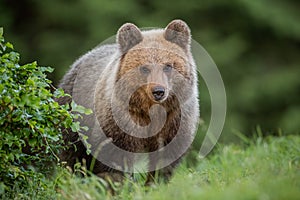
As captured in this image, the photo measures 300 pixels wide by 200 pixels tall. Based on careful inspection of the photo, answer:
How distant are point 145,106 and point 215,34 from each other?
22.9 feet

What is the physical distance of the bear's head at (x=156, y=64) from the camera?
5.63 m

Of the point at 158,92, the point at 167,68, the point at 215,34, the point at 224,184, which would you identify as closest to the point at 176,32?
the point at 167,68

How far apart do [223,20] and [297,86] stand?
75.0 inches

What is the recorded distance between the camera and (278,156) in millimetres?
6070

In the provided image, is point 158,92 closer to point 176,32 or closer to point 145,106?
point 145,106

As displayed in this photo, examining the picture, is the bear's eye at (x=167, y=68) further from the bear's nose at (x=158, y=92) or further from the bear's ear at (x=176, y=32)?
the bear's ear at (x=176, y=32)

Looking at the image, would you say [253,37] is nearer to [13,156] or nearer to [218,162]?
[218,162]

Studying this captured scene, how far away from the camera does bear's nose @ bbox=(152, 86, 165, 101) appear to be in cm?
553

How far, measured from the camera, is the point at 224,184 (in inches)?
187

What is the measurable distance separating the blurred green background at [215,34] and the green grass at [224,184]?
A: 17.7 feet

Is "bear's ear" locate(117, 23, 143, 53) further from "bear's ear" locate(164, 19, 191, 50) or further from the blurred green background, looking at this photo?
the blurred green background

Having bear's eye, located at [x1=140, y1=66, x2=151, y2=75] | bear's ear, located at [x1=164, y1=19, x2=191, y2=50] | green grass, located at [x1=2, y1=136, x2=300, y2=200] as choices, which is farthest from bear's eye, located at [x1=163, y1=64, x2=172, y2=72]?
green grass, located at [x1=2, y1=136, x2=300, y2=200]

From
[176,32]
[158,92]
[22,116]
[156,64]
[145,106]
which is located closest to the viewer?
[22,116]

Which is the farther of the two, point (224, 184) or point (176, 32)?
point (176, 32)
